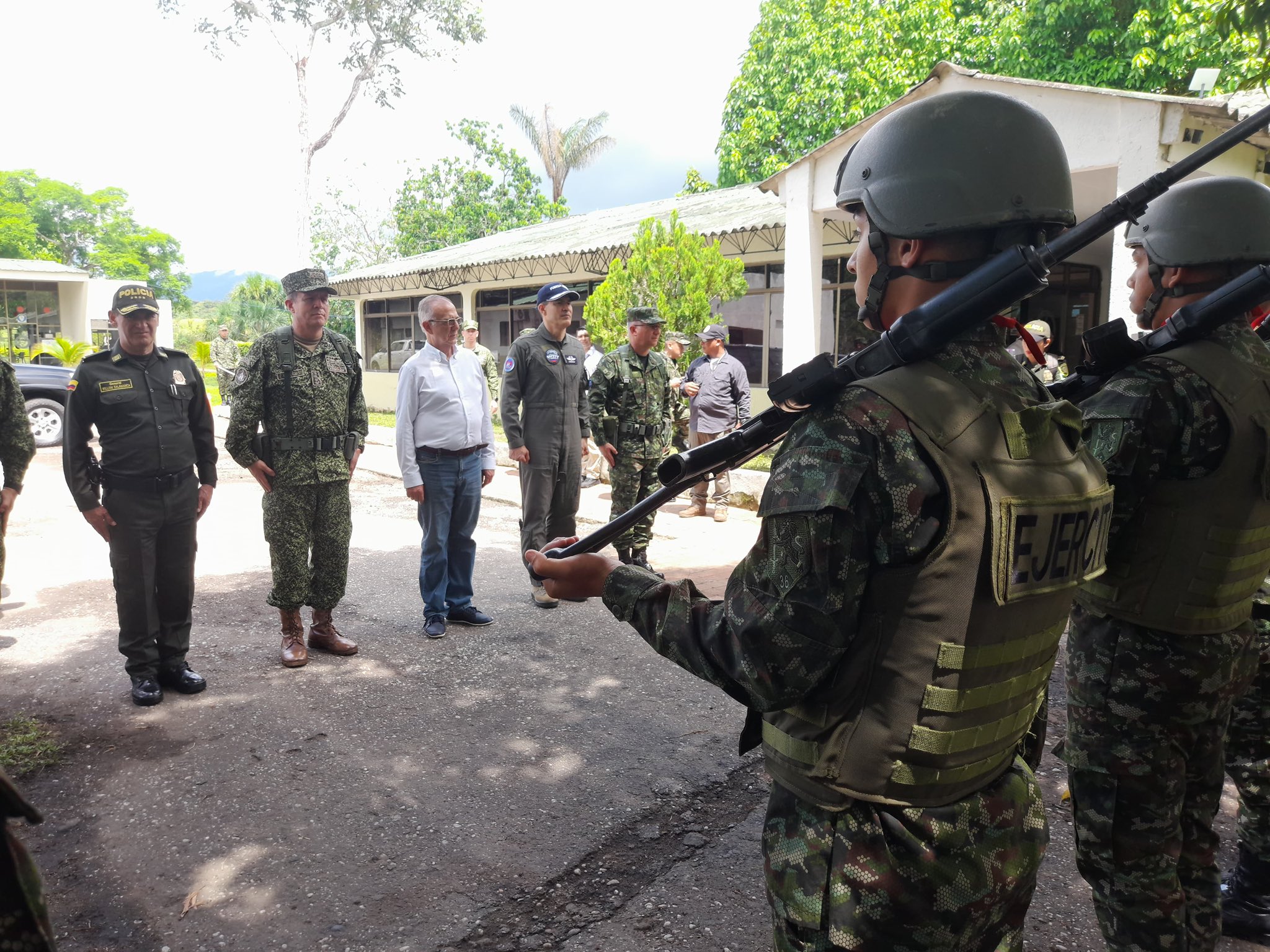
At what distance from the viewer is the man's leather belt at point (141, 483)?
14.1 feet

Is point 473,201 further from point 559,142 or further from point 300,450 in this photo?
point 300,450

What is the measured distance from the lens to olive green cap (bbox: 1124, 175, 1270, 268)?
231 centimetres

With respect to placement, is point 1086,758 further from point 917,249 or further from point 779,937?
point 917,249

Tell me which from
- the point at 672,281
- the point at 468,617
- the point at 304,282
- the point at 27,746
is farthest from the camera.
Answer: the point at 672,281

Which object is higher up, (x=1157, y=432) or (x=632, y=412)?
(x=1157, y=432)

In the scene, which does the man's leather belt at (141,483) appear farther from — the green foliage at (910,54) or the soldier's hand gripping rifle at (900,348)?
the green foliage at (910,54)

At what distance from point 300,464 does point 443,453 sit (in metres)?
0.87

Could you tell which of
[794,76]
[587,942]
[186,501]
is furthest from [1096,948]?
[794,76]

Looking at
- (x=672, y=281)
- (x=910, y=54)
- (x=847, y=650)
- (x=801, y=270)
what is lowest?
(x=847, y=650)

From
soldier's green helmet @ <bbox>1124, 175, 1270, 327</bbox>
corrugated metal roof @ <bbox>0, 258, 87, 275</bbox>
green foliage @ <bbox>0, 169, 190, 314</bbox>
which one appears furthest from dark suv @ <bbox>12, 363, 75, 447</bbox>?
green foliage @ <bbox>0, 169, 190, 314</bbox>

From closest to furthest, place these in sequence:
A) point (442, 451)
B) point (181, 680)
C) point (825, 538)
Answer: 1. point (825, 538)
2. point (181, 680)
3. point (442, 451)

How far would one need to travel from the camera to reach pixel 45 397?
13344 millimetres

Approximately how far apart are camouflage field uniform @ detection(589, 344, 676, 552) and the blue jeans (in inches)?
50.9

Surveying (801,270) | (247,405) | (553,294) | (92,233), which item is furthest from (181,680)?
(92,233)
